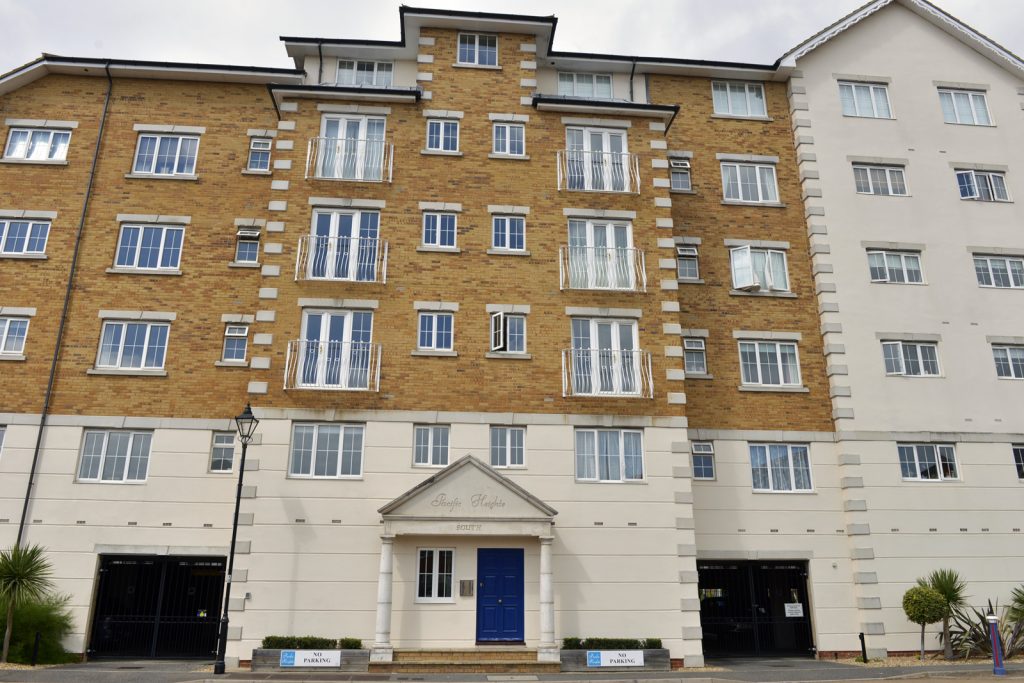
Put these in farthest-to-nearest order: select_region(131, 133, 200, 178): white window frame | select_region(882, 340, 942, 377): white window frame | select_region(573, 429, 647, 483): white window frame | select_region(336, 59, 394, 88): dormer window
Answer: select_region(336, 59, 394, 88): dormer window → select_region(131, 133, 200, 178): white window frame → select_region(882, 340, 942, 377): white window frame → select_region(573, 429, 647, 483): white window frame

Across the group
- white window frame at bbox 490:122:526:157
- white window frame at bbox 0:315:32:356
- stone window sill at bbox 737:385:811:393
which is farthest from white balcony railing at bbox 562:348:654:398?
white window frame at bbox 0:315:32:356

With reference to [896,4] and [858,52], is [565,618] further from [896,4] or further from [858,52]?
[896,4]

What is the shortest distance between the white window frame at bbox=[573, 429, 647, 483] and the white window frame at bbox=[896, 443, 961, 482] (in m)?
7.30

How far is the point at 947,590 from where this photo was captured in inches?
712

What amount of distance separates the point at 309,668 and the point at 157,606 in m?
4.72

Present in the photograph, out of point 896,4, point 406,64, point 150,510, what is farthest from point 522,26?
point 150,510

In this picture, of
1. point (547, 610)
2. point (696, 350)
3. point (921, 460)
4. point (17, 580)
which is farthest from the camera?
point (696, 350)

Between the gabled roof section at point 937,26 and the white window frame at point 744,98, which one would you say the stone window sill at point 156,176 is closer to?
the white window frame at point 744,98

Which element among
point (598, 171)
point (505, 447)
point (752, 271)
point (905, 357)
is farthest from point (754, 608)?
point (598, 171)

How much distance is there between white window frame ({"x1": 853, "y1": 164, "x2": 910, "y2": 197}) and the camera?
22016 mm

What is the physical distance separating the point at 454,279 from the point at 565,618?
863 centimetres

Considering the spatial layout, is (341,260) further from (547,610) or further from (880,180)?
(880,180)

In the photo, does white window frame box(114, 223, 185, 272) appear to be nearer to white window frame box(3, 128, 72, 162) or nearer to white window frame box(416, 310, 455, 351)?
white window frame box(3, 128, 72, 162)

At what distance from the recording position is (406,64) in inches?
864
